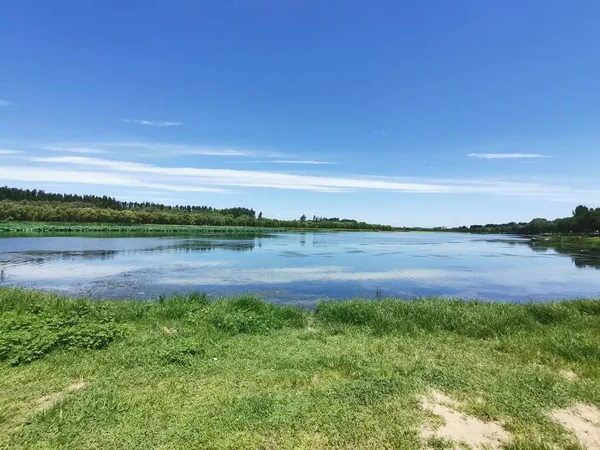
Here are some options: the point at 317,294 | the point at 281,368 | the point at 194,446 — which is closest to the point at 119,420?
the point at 194,446

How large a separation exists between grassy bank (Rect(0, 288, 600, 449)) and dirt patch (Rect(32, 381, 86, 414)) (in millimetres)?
27

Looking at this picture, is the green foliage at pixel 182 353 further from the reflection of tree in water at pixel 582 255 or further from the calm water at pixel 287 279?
the reflection of tree in water at pixel 582 255

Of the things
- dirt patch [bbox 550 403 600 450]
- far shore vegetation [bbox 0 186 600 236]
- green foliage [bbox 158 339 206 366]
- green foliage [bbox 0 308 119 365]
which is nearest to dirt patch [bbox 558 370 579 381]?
dirt patch [bbox 550 403 600 450]

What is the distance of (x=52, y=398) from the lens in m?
6.05

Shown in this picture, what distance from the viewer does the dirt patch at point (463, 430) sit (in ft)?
16.1

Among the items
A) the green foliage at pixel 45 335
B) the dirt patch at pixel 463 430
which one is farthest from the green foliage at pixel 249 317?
the dirt patch at pixel 463 430

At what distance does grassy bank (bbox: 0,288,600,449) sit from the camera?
505 cm

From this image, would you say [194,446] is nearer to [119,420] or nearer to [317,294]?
[119,420]

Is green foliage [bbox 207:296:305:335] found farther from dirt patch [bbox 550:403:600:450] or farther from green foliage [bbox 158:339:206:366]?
dirt patch [bbox 550:403:600:450]

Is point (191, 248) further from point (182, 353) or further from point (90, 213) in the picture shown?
point (90, 213)

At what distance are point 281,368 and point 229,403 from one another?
192cm

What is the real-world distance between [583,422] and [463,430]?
1909 millimetres

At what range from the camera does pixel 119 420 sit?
5.30 m

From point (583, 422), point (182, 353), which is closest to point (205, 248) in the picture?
point (182, 353)
